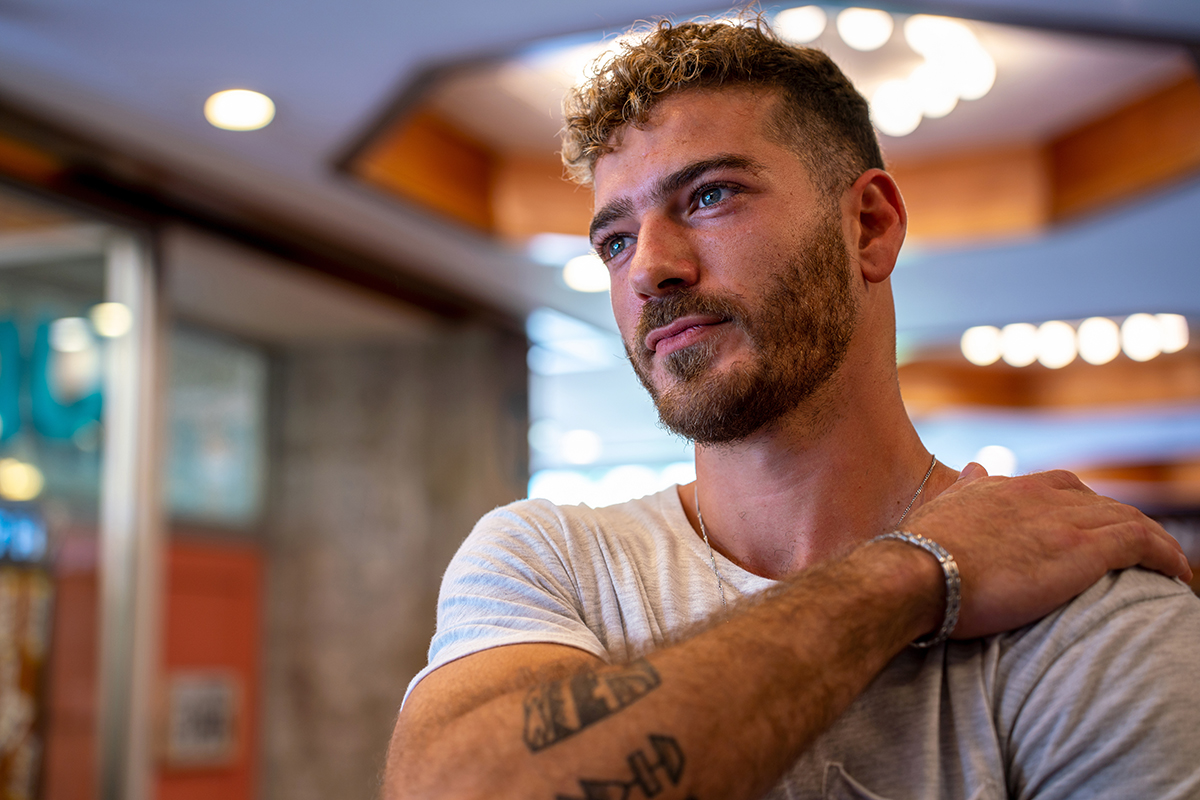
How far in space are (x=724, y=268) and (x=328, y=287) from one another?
383cm

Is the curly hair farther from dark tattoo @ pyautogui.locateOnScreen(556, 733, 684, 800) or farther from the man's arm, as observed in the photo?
dark tattoo @ pyautogui.locateOnScreen(556, 733, 684, 800)

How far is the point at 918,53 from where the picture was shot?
349 centimetres

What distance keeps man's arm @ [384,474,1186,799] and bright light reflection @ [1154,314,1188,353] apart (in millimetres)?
5983

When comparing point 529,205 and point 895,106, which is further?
point 529,205

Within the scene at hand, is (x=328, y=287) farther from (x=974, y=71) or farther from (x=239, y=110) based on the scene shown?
(x=974, y=71)

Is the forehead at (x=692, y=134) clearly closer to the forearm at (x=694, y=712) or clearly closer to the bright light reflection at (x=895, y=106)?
the forearm at (x=694, y=712)

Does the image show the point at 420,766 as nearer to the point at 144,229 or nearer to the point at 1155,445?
the point at 144,229

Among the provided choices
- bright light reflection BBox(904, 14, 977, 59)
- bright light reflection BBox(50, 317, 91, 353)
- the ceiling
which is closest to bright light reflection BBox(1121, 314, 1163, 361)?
the ceiling

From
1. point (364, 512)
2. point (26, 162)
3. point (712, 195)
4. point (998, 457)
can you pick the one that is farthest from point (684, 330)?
point (998, 457)

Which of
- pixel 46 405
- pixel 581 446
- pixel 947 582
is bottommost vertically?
pixel 947 582

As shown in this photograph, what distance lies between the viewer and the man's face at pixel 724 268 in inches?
46.1

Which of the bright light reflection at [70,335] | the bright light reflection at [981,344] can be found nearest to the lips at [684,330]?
the bright light reflection at [70,335]

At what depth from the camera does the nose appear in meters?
1.19

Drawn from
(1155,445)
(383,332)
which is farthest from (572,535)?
(1155,445)
